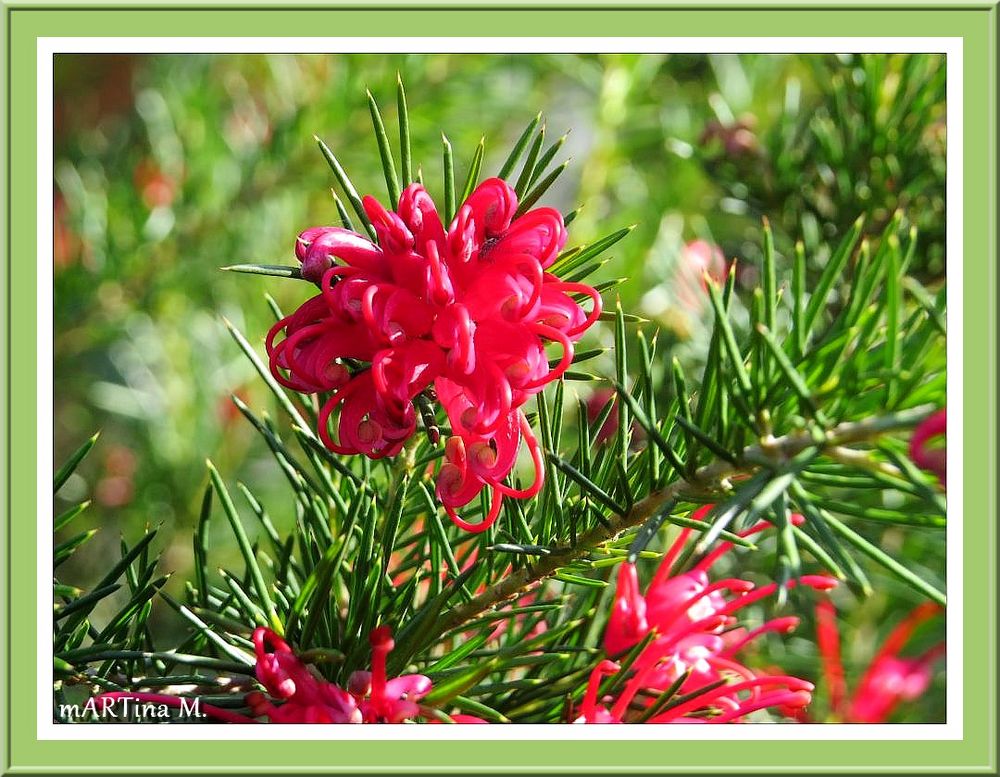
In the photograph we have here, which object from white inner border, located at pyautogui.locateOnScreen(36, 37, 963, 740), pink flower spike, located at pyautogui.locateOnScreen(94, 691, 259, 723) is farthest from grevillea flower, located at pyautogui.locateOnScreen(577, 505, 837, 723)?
pink flower spike, located at pyautogui.locateOnScreen(94, 691, 259, 723)

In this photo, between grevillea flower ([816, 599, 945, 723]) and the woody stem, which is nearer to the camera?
the woody stem

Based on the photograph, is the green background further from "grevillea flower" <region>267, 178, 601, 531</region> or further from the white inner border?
"grevillea flower" <region>267, 178, 601, 531</region>

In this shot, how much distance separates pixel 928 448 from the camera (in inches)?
13.0

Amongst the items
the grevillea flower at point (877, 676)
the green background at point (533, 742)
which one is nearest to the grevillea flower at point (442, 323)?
the green background at point (533, 742)

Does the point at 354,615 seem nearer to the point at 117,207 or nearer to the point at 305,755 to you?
the point at 305,755

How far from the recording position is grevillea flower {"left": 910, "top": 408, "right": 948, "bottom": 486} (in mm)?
322

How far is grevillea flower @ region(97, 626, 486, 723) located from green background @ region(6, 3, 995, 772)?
36 millimetres

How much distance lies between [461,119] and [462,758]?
2.09 feet

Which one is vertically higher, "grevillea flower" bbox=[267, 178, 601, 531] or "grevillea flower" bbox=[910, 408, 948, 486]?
"grevillea flower" bbox=[267, 178, 601, 531]
